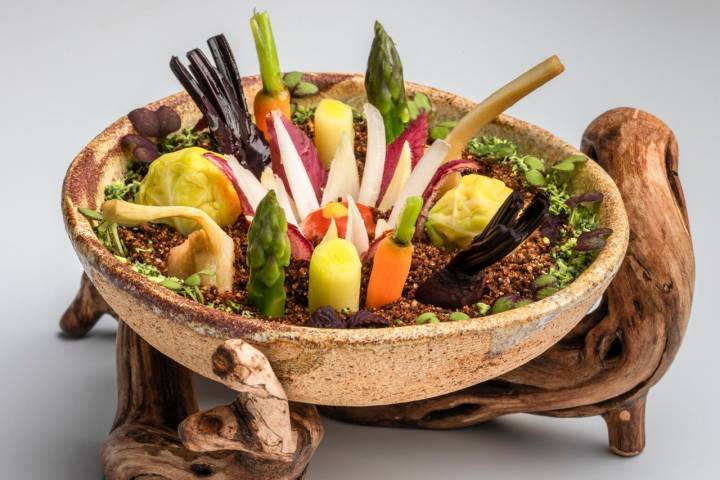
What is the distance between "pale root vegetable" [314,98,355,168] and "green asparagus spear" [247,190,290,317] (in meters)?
0.48

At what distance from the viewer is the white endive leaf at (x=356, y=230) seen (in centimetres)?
209

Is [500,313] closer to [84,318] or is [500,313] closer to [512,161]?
[512,161]

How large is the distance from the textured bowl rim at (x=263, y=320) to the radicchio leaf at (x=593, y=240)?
13 mm

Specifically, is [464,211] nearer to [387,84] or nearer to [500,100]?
[500,100]

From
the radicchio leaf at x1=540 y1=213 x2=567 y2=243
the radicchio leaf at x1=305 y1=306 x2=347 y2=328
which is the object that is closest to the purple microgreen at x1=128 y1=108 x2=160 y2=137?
the radicchio leaf at x1=305 y1=306 x2=347 y2=328

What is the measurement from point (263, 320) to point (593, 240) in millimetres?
638

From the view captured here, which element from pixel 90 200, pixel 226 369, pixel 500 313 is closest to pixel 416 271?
pixel 500 313

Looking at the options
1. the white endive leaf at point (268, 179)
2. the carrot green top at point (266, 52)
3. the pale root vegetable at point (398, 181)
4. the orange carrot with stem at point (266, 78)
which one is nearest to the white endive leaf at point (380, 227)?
the pale root vegetable at point (398, 181)

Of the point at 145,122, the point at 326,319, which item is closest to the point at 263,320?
the point at 326,319

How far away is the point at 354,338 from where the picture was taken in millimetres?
1809

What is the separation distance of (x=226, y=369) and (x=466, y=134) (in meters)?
0.78

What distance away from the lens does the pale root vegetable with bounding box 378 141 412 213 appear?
2230 mm

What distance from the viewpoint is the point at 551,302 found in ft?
6.36

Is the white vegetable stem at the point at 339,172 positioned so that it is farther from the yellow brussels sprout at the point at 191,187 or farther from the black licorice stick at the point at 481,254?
the black licorice stick at the point at 481,254
